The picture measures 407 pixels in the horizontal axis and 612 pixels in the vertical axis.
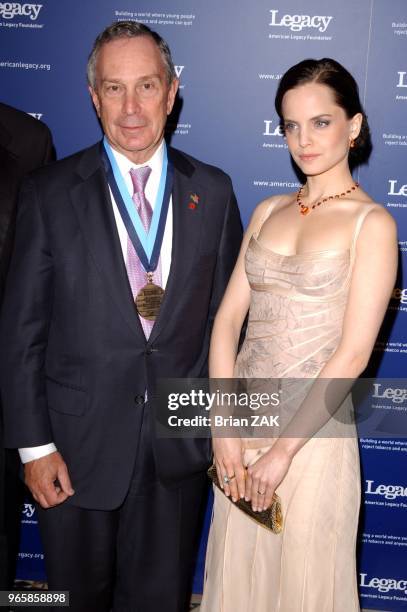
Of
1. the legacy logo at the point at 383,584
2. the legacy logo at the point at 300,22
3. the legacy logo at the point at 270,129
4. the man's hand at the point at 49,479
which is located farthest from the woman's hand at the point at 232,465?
the legacy logo at the point at 300,22

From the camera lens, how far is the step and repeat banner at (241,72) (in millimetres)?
3135

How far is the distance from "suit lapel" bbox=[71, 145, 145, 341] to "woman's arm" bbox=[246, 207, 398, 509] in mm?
566

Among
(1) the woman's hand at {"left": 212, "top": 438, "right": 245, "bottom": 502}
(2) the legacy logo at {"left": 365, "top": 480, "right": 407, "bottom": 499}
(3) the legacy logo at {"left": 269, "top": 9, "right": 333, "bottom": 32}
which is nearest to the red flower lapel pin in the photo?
(1) the woman's hand at {"left": 212, "top": 438, "right": 245, "bottom": 502}

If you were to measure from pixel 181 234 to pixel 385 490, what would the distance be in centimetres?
193

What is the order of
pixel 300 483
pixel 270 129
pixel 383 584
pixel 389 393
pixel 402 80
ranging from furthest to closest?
pixel 383 584 → pixel 389 393 → pixel 270 129 → pixel 402 80 → pixel 300 483

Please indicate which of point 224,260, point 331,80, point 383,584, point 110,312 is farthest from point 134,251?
point 383,584

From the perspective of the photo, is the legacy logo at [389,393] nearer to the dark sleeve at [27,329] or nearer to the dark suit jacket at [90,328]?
the dark suit jacket at [90,328]

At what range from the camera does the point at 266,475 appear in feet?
7.00

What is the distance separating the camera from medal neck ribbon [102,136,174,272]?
225 cm

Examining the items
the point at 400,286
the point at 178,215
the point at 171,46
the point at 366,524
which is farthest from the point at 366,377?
the point at 171,46

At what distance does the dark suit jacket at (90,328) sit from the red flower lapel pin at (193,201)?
0.02 metres

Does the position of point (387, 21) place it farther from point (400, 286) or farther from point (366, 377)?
point (366, 377)

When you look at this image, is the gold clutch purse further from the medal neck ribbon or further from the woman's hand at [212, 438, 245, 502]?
the medal neck ribbon

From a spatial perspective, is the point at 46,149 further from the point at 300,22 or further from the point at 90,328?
the point at 300,22
